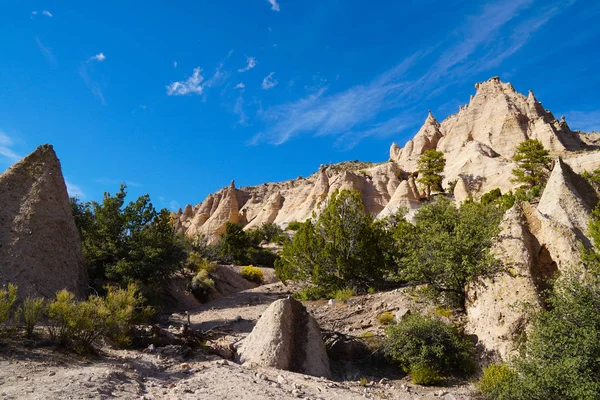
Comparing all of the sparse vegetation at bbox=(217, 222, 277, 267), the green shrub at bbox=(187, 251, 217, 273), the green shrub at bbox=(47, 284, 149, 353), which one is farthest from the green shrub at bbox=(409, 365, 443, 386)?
the sparse vegetation at bbox=(217, 222, 277, 267)

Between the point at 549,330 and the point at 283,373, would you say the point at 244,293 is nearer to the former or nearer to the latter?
the point at 283,373

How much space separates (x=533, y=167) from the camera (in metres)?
36.2

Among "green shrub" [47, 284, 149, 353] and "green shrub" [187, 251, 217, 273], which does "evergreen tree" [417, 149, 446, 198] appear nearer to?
"green shrub" [187, 251, 217, 273]

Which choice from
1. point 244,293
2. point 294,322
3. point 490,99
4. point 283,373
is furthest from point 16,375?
point 490,99

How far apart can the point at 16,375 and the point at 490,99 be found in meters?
71.9

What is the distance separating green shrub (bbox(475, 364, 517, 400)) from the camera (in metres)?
6.65

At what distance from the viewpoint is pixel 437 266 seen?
34.4ft

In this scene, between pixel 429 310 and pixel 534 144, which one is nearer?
pixel 429 310

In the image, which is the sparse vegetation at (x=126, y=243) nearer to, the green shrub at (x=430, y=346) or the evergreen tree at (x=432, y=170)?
the green shrub at (x=430, y=346)

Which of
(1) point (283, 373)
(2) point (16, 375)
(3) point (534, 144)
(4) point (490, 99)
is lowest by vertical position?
(1) point (283, 373)

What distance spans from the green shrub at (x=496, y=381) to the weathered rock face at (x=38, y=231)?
11.1m

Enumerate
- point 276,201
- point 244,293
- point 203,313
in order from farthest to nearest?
point 276,201
point 244,293
point 203,313

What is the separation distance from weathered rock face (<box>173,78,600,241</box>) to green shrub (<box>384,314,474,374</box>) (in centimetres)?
2532

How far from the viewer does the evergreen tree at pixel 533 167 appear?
34.8 m
